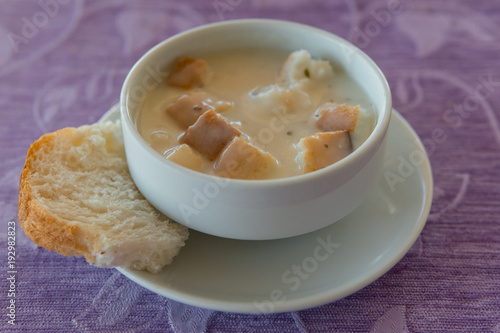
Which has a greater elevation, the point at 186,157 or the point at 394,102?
the point at 186,157

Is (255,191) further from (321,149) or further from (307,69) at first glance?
(307,69)

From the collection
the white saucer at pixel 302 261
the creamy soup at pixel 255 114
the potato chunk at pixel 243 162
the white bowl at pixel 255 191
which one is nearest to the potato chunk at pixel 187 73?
the creamy soup at pixel 255 114

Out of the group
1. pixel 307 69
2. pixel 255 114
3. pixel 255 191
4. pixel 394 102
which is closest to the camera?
pixel 255 191

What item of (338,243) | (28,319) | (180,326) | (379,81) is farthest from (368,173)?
(28,319)

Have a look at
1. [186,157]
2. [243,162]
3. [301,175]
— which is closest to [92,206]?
[186,157]

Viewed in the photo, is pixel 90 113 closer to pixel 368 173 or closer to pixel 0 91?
pixel 0 91

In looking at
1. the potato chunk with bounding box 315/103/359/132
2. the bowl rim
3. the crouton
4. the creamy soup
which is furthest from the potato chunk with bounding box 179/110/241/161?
the crouton

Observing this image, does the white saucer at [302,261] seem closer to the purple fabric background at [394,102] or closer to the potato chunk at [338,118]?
the purple fabric background at [394,102]
